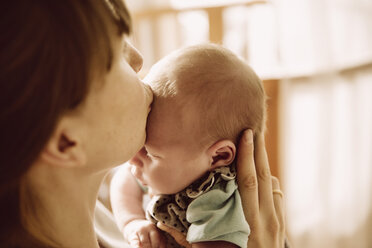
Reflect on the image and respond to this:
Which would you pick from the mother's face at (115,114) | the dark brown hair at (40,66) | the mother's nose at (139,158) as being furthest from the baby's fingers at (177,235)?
the dark brown hair at (40,66)

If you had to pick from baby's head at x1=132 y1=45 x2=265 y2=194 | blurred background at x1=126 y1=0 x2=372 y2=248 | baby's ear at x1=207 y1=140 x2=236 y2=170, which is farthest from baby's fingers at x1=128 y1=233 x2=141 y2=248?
blurred background at x1=126 y1=0 x2=372 y2=248

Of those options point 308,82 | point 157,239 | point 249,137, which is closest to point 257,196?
point 249,137

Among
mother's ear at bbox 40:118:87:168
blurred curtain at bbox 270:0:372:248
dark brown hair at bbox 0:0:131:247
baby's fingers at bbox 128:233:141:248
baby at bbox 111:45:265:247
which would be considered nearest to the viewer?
dark brown hair at bbox 0:0:131:247

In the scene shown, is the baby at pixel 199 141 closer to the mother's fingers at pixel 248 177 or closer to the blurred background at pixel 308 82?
the mother's fingers at pixel 248 177

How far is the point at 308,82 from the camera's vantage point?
2.07m

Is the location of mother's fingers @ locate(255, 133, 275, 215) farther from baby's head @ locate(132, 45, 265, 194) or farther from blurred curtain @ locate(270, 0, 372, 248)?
blurred curtain @ locate(270, 0, 372, 248)

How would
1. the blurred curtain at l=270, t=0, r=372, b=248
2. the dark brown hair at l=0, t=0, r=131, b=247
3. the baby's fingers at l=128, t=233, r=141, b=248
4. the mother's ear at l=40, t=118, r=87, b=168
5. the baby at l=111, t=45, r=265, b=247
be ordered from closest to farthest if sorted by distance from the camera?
the dark brown hair at l=0, t=0, r=131, b=247 → the mother's ear at l=40, t=118, r=87, b=168 → the baby at l=111, t=45, r=265, b=247 → the baby's fingers at l=128, t=233, r=141, b=248 → the blurred curtain at l=270, t=0, r=372, b=248

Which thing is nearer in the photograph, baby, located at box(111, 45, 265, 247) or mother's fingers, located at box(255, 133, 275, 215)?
baby, located at box(111, 45, 265, 247)

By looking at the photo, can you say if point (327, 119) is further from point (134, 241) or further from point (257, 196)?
point (134, 241)

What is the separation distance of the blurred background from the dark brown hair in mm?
1450

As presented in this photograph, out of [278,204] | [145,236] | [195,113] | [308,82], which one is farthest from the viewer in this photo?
[308,82]

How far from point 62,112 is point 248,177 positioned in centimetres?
52

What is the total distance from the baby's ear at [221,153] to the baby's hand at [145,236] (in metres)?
0.22

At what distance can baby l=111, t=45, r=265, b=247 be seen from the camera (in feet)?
2.89
